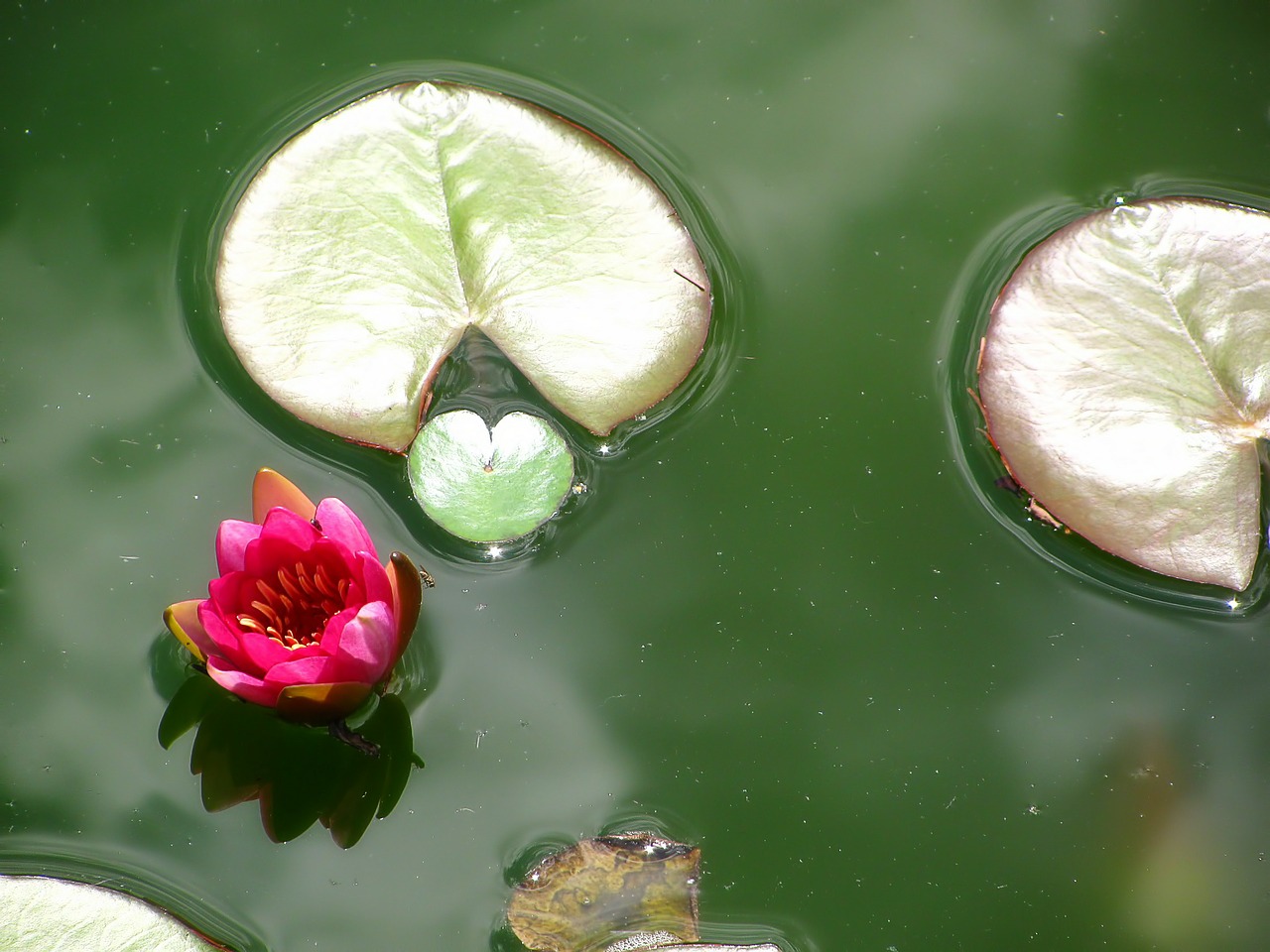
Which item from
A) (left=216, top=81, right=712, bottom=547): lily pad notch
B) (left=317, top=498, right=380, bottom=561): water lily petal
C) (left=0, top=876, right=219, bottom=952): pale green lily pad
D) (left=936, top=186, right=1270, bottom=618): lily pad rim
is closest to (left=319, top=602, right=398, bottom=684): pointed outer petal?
(left=317, top=498, right=380, bottom=561): water lily petal

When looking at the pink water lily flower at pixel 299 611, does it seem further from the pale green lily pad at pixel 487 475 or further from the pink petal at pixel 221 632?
the pale green lily pad at pixel 487 475

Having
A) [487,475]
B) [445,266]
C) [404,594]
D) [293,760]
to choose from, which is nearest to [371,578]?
[404,594]

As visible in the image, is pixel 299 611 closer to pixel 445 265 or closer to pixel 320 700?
pixel 320 700

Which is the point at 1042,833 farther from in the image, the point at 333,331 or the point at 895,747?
the point at 333,331

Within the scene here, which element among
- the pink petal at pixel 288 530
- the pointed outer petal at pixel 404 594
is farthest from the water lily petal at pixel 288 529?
the pointed outer petal at pixel 404 594

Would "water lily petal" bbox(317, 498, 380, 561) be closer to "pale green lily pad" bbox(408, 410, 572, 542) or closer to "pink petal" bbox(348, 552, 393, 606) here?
"pink petal" bbox(348, 552, 393, 606)
